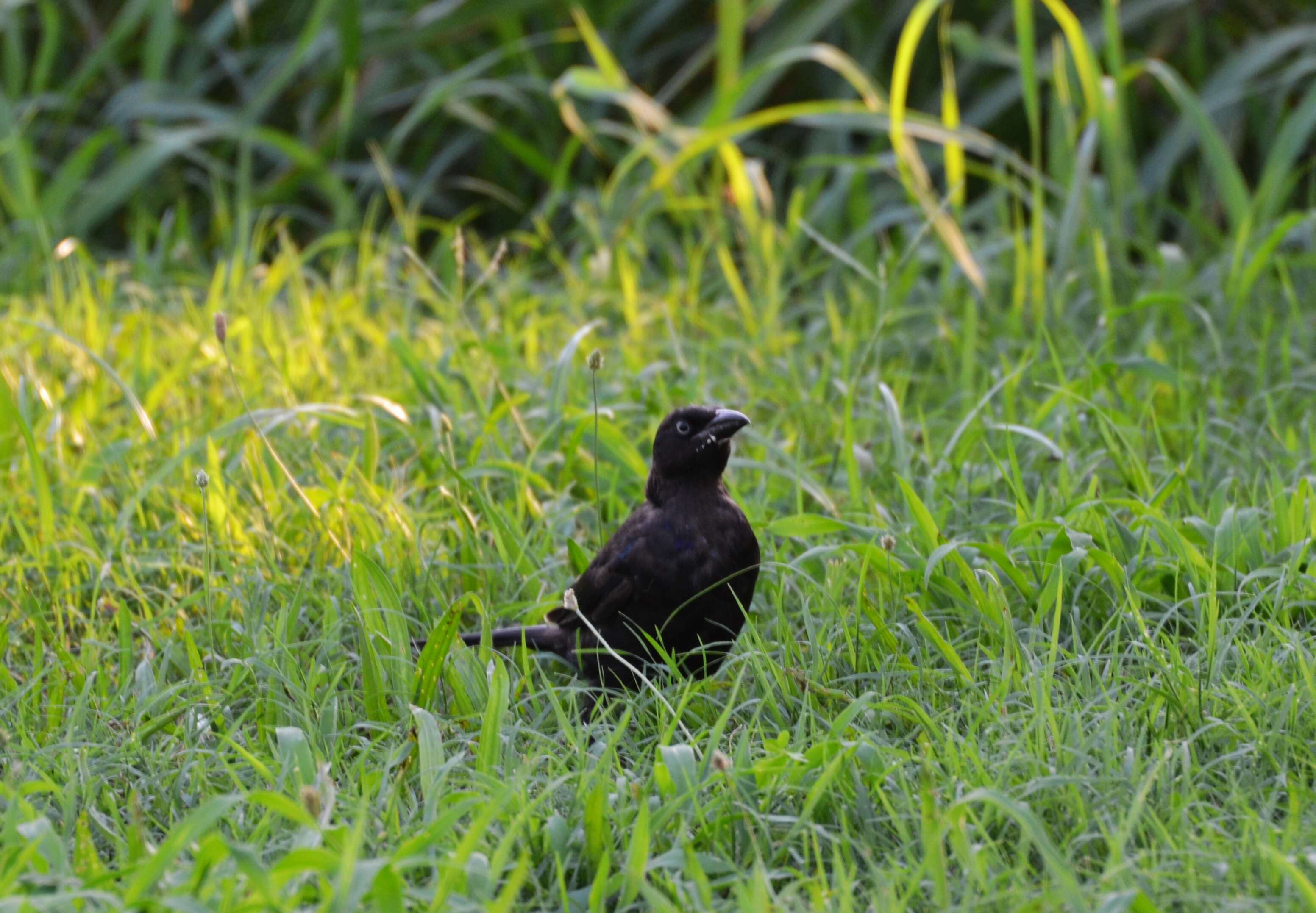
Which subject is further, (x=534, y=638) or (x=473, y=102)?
(x=473, y=102)

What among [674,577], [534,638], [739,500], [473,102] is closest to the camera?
[674,577]

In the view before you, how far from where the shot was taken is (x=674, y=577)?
8.87 feet

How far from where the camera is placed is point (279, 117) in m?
6.11

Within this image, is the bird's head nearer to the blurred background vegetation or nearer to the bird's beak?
Result: the bird's beak

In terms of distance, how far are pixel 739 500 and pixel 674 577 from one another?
66 cm

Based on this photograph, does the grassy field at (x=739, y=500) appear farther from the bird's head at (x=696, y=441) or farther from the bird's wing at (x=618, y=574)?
the bird's head at (x=696, y=441)

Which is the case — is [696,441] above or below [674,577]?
→ above

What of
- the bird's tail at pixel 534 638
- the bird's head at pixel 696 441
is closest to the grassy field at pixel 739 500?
the bird's tail at pixel 534 638

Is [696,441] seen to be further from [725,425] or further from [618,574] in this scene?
[618,574]

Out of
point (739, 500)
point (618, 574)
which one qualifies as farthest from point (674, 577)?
point (739, 500)

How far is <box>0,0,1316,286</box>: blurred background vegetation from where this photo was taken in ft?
17.4

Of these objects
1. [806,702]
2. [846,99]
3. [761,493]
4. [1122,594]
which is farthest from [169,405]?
[846,99]

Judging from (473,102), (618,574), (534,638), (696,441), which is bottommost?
(534,638)

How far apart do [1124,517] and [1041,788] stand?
4.02 ft
